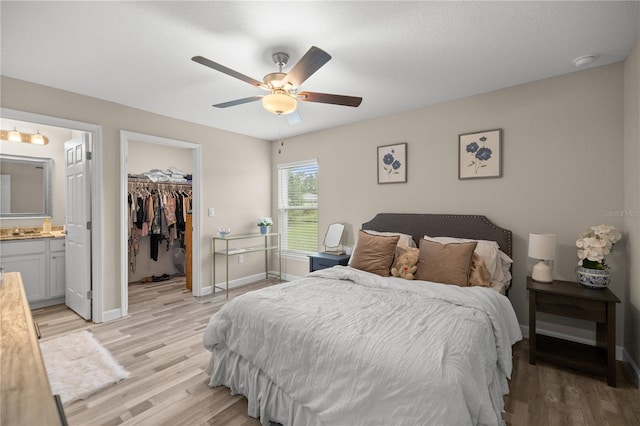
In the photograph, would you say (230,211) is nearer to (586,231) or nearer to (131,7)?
(131,7)

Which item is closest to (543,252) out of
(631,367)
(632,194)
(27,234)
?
(632,194)

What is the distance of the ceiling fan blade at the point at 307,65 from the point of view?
5.73 ft

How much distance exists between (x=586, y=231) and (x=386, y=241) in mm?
1694

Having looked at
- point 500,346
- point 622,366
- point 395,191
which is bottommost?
point 622,366

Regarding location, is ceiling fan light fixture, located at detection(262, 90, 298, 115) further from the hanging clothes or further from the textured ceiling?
the hanging clothes

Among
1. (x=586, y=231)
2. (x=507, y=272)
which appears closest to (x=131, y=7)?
(x=507, y=272)

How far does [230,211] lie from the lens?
465cm

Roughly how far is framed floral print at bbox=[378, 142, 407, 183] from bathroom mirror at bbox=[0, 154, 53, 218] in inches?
187

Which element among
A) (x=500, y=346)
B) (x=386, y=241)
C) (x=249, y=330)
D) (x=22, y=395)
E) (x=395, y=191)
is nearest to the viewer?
(x=22, y=395)

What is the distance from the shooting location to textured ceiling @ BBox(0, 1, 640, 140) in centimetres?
183

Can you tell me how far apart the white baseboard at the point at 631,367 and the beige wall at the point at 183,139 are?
4470 millimetres

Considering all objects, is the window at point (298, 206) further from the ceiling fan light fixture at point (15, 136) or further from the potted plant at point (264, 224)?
the ceiling fan light fixture at point (15, 136)

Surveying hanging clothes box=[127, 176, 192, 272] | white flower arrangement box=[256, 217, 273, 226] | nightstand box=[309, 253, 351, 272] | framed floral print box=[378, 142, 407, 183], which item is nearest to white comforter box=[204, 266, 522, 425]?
nightstand box=[309, 253, 351, 272]

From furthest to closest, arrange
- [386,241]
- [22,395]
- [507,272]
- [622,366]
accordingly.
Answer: [386,241] < [507,272] < [622,366] < [22,395]
